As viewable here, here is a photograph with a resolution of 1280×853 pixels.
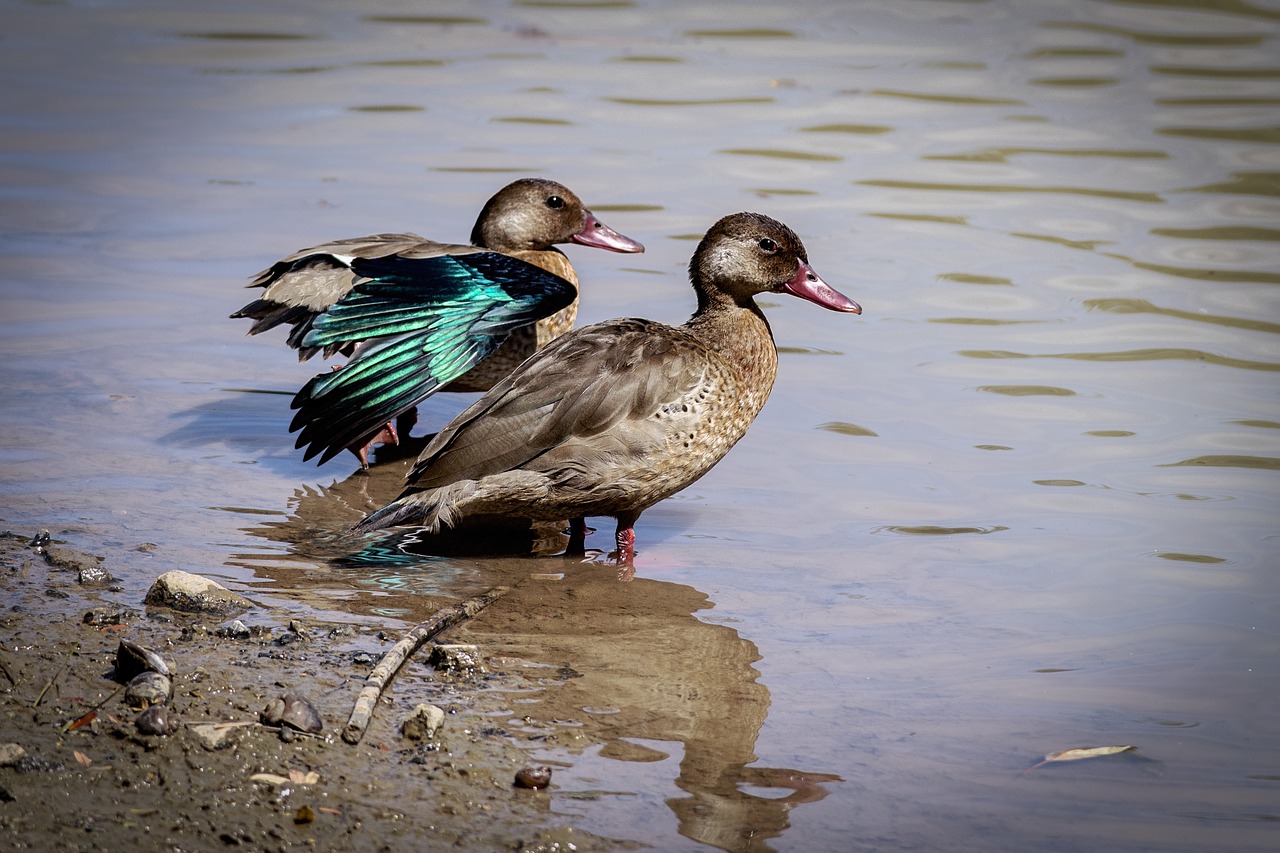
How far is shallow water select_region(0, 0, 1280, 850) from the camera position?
180 inches

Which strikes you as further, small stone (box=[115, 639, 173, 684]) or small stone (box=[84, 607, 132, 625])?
small stone (box=[84, 607, 132, 625])

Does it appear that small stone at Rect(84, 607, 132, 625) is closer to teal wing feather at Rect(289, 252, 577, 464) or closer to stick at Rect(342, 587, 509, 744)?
stick at Rect(342, 587, 509, 744)

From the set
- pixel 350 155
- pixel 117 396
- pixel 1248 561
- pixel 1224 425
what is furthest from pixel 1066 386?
pixel 350 155

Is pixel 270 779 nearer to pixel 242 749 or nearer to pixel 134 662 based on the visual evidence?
pixel 242 749

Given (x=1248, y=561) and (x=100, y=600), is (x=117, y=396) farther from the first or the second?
(x=1248, y=561)

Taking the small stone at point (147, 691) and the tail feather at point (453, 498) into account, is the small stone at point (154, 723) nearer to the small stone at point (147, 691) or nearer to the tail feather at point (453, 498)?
the small stone at point (147, 691)

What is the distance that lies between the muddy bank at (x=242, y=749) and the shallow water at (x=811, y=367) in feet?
0.68

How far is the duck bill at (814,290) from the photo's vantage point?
6676 millimetres

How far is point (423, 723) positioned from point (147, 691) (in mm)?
699

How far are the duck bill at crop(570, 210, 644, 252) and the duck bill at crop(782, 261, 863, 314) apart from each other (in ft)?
5.82

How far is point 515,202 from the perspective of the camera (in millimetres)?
8070

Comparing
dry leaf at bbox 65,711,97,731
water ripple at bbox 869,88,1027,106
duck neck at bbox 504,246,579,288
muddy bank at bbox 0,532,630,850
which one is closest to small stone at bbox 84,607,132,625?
muddy bank at bbox 0,532,630,850

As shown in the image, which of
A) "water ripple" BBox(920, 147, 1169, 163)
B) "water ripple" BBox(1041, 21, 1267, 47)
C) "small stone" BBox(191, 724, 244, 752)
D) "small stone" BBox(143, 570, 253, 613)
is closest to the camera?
"small stone" BBox(191, 724, 244, 752)

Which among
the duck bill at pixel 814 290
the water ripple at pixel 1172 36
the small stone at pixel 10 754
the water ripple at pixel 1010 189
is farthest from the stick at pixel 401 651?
the water ripple at pixel 1172 36
